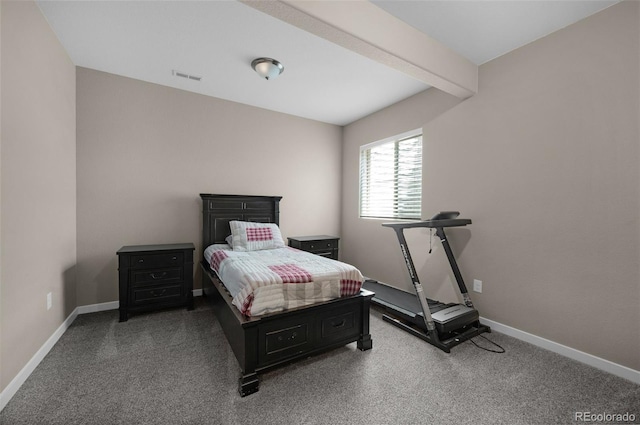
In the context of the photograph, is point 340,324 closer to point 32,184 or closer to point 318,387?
point 318,387

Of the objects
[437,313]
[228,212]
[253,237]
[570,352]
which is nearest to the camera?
[570,352]

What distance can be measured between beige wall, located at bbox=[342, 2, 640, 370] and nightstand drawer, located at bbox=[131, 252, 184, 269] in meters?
3.11

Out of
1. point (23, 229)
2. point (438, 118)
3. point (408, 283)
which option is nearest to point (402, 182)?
point (438, 118)

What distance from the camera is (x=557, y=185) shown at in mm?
2256

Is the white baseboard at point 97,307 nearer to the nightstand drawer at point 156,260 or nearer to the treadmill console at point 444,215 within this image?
the nightstand drawer at point 156,260

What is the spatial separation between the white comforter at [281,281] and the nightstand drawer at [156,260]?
643 millimetres

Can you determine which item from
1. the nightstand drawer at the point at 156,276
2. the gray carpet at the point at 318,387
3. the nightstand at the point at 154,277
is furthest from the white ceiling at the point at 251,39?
the gray carpet at the point at 318,387

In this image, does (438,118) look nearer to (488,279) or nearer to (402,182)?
(402,182)

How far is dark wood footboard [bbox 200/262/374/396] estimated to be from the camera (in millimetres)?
1783

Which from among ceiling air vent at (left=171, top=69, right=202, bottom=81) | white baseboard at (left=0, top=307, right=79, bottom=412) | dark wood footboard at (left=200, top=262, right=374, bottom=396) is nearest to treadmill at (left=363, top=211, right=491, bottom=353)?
dark wood footboard at (left=200, top=262, right=374, bottom=396)

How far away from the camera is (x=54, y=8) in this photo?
81.7 inches

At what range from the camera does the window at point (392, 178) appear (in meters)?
3.55

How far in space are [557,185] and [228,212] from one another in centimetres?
363

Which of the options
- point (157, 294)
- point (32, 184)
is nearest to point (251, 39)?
point (32, 184)
